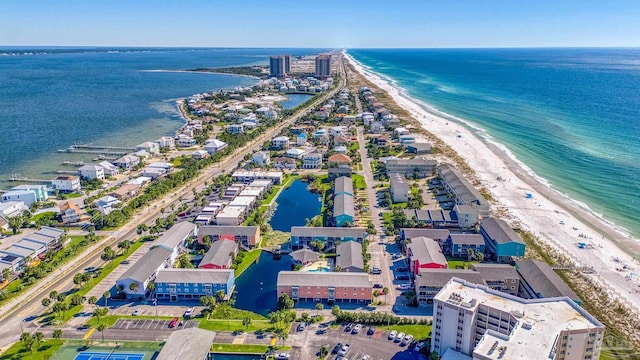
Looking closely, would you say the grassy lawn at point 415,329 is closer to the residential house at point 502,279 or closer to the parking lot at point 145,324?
the residential house at point 502,279

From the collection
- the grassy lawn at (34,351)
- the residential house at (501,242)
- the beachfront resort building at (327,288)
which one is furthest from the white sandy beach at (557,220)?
the grassy lawn at (34,351)

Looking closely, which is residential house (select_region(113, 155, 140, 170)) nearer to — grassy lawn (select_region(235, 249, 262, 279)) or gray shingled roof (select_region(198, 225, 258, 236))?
gray shingled roof (select_region(198, 225, 258, 236))

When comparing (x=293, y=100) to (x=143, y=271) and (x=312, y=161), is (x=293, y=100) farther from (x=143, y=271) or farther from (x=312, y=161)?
(x=143, y=271)

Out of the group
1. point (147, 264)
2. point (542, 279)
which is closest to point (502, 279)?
point (542, 279)

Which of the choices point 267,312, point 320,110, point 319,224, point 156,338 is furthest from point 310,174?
point 320,110

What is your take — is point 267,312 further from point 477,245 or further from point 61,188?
point 61,188
